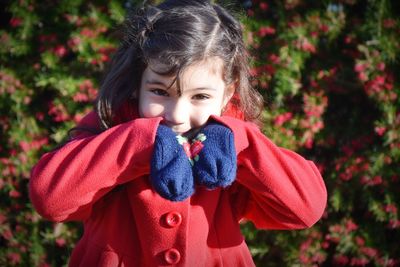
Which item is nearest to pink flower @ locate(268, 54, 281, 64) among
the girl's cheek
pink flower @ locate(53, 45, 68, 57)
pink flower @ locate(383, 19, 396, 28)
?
pink flower @ locate(383, 19, 396, 28)

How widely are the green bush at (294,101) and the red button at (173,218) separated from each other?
55.3 inches

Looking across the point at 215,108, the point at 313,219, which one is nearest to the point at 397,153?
the point at 313,219

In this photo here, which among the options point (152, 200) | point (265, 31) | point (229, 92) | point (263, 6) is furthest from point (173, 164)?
point (263, 6)

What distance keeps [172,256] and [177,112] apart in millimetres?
479

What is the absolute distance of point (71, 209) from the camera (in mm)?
1368

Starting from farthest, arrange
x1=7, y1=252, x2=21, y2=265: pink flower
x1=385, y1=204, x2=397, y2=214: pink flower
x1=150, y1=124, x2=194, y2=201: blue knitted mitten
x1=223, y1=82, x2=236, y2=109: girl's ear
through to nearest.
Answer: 1. x1=7, y1=252, x2=21, y2=265: pink flower
2. x1=385, y1=204, x2=397, y2=214: pink flower
3. x1=223, y1=82, x2=236, y2=109: girl's ear
4. x1=150, y1=124, x2=194, y2=201: blue knitted mitten

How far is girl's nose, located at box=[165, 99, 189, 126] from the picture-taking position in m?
1.43

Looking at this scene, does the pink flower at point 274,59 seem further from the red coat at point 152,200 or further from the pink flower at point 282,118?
the red coat at point 152,200

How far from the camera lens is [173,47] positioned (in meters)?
1.45

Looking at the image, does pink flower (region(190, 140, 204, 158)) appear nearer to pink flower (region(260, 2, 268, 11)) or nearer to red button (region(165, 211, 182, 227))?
red button (region(165, 211, 182, 227))

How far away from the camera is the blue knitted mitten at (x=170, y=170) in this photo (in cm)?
125

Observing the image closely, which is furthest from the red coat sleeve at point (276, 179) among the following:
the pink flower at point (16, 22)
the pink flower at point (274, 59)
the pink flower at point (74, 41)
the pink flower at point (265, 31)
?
the pink flower at point (16, 22)

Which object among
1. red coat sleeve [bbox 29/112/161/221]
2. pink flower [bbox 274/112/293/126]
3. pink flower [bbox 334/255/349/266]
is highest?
red coat sleeve [bbox 29/112/161/221]

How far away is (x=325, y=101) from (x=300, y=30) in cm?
49
